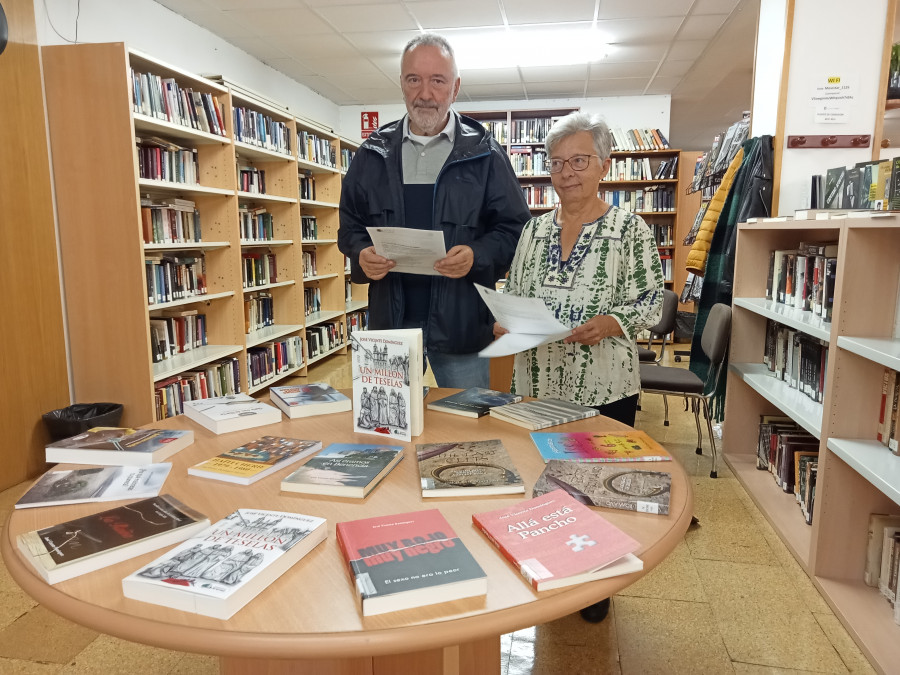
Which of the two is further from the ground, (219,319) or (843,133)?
(843,133)

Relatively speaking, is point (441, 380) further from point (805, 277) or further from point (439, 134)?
point (805, 277)

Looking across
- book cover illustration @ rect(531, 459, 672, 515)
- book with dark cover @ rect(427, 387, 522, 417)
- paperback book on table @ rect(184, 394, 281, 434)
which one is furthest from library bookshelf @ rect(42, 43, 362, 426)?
book cover illustration @ rect(531, 459, 672, 515)

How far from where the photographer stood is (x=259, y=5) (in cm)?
441

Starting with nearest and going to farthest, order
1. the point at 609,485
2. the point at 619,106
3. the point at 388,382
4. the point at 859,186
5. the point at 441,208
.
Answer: the point at 609,485 < the point at 388,382 < the point at 441,208 < the point at 859,186 < the point at 619,106

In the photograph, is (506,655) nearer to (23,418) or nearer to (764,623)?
(764,623)

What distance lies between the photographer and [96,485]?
1.06 meters

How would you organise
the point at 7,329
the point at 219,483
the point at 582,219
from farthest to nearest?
1. the point at 7,329
2. the point at 582,219
3. the point at 219,483

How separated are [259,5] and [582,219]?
3.75m

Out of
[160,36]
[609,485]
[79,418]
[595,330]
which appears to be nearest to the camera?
[609,485]

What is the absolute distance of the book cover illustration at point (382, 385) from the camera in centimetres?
126

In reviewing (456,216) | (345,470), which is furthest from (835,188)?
(345,470)

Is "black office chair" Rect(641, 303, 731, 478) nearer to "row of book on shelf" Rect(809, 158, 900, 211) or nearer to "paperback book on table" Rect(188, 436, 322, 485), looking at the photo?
"row of book on shelf" Rect(809, 158, 900, 211)

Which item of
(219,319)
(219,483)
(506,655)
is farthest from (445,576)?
(219,319)

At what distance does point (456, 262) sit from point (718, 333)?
69.6 inches
